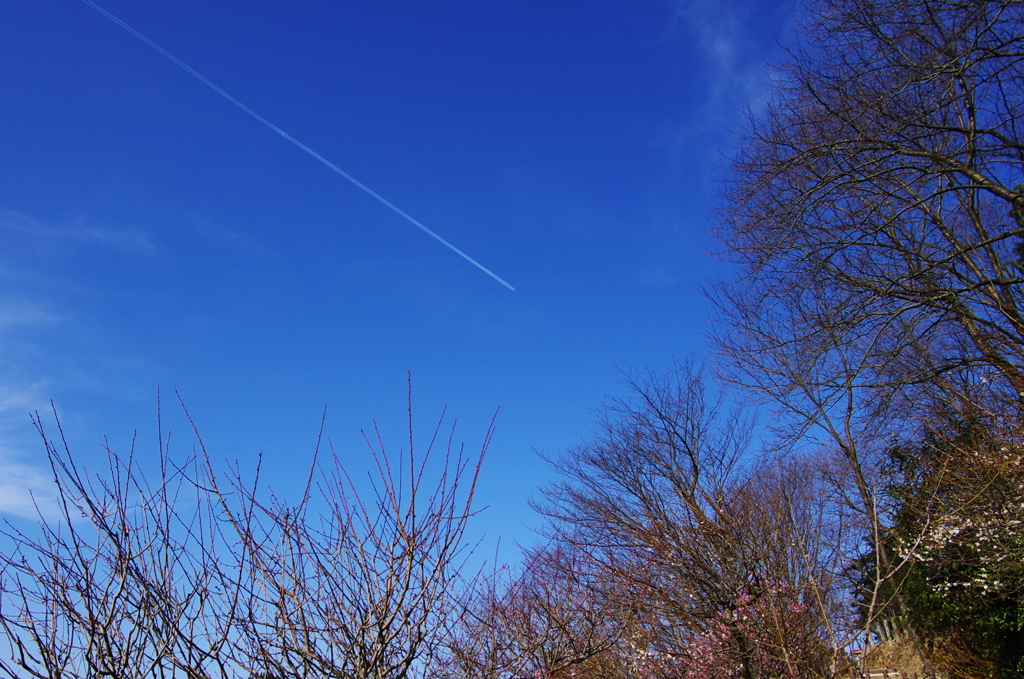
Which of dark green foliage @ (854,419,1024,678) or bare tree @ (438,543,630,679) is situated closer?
bare tree @ (438,543,630,679)

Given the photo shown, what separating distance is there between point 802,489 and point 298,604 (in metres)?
14.2

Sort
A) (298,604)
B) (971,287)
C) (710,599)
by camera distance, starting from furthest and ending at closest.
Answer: (971,287)
(710,599)
(298,604)

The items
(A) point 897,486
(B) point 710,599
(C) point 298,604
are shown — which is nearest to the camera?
(C) point 298,604

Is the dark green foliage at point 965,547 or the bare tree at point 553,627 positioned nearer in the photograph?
the bare tree at point 553,627

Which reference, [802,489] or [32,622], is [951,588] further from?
[32,622]

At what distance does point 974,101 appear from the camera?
834 centimetres

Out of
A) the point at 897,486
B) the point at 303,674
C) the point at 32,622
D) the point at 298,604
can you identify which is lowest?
the point at 303,674

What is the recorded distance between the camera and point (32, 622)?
12.7ft

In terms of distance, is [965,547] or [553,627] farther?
[965,547]

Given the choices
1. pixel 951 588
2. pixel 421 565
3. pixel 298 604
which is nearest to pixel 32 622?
pixel 298 604

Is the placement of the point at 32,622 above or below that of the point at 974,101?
below

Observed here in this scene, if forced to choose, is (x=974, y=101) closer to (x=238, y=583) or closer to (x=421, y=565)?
(x=421, y=565)

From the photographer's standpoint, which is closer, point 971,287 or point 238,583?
point 238,583

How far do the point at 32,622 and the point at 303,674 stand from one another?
5.28 ft
